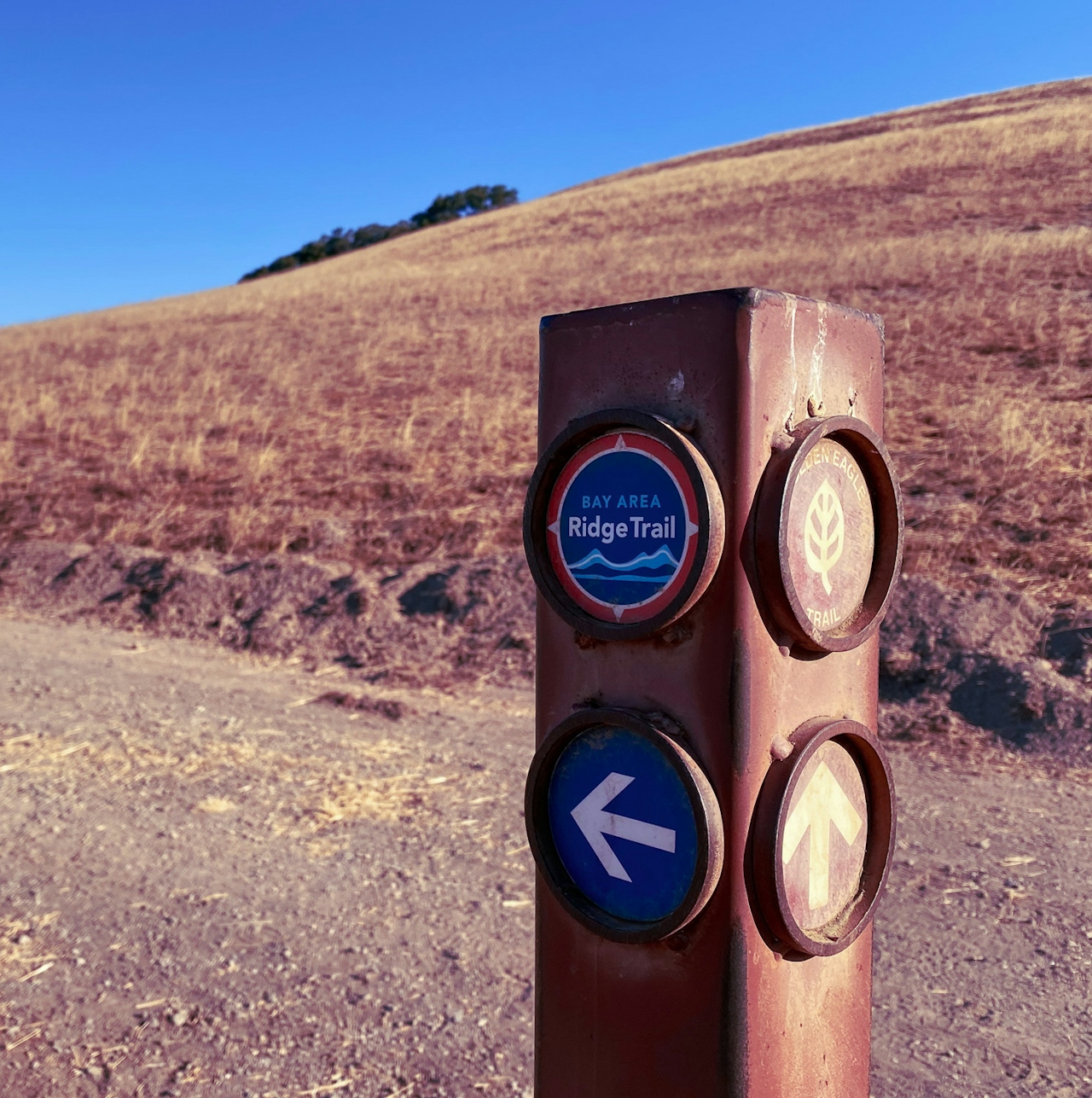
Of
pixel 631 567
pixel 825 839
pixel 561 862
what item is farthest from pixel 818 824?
pixel 631 567

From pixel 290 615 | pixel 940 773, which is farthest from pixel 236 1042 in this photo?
pixel 290 615

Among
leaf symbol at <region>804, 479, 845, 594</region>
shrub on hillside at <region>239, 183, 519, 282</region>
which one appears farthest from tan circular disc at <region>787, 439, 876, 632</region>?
shrub on hillside at <region>239, 183, 519, 282</region>

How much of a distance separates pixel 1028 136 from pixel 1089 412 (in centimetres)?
2008

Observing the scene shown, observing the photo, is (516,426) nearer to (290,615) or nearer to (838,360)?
(290,615)

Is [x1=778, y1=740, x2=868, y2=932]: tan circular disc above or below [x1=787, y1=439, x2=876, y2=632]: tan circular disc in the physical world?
below

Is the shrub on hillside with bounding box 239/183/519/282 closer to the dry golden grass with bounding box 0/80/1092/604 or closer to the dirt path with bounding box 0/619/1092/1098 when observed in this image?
the dry golden grass with bounding box 0/80/1092/604

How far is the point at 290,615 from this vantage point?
746 centimetres

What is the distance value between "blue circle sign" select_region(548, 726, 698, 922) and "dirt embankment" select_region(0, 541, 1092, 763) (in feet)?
12.5

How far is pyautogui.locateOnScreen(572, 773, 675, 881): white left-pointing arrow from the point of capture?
168 centimetres

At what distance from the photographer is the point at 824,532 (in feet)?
5.56

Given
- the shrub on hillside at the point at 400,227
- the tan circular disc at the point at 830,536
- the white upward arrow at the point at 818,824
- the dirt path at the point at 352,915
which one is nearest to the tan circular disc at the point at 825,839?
the white upward arrow at the point at 818,824

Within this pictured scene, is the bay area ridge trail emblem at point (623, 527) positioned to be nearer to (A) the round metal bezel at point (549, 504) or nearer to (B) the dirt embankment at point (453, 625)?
(A) the round metal bezel at point (549, 504)

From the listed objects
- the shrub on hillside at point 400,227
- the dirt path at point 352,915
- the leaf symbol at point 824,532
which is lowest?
the dirt path at point 352,915

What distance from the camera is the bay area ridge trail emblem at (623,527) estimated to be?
160 centimetres
